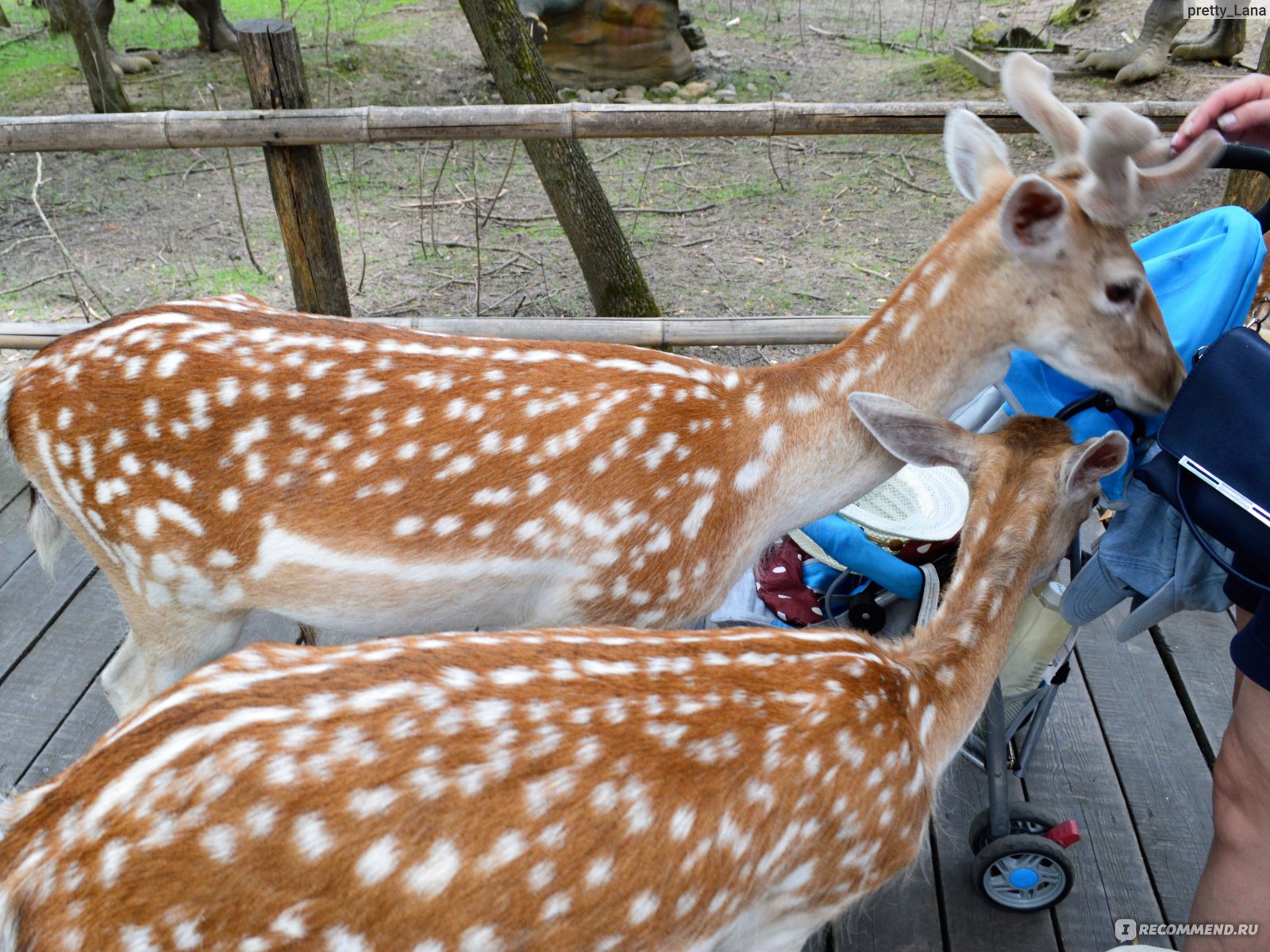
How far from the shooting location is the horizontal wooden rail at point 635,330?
3.74 meters

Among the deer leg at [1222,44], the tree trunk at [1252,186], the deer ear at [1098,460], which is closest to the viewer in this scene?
the deer ear at [1098,460]

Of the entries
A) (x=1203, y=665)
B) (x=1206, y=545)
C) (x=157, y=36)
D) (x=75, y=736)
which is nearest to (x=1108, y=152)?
(x=1206, y=545)

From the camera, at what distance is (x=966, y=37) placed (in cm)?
969

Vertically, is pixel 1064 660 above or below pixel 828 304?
above

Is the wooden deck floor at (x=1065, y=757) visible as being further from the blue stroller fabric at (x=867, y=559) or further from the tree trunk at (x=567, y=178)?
the tree trunk at (x=567, y=178)

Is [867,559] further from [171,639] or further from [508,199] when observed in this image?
[508,199]

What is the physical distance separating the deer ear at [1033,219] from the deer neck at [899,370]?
0.11 m

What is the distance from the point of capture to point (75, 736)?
2.72 m

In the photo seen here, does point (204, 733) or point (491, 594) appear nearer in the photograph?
point (204, 733)

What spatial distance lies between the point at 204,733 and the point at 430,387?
3.16 ft

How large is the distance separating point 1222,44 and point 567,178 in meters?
7.02

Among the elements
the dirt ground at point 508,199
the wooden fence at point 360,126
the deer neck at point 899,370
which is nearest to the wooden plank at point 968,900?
the deer neck at point 899,370

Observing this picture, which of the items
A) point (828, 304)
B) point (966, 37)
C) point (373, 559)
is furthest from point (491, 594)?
point (966, 37)

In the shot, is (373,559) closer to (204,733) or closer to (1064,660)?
(204,733)
